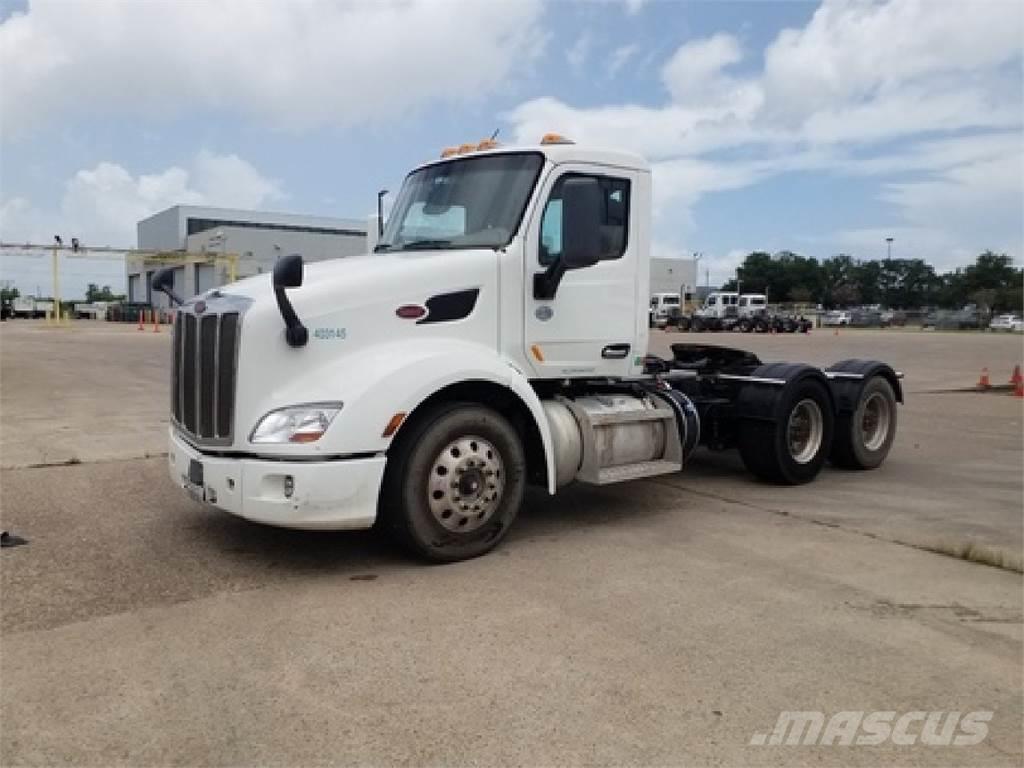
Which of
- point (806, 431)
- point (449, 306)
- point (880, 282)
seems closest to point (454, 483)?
point (449, 306)

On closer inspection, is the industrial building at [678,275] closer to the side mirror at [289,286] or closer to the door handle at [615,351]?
the door handle at [615,351]

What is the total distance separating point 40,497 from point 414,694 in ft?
16.3

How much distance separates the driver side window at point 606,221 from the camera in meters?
6.14

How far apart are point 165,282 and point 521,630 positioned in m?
4.17

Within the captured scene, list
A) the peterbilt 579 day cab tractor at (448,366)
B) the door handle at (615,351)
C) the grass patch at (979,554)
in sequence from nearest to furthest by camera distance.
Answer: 1. the peterbilt 579 day cab tractor at (448,366)
2. the grass patch at (979,554)
3. the door handle at (615,351)

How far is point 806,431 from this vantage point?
8.47m

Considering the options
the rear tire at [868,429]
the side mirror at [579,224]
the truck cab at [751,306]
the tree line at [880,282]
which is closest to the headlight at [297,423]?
the side mirror at [579,224]

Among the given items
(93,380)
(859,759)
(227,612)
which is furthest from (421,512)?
(93,380)

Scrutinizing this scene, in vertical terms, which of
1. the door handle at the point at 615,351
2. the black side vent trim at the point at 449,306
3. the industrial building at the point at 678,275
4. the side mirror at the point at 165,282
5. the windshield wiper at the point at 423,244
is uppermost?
the industrial building at the point at 678,275

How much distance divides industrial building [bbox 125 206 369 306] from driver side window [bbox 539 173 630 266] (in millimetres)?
41015

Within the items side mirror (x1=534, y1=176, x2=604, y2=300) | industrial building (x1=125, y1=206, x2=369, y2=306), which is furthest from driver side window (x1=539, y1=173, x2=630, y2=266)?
industrial building (x1=125, y1=206, x2=369, y2=306)

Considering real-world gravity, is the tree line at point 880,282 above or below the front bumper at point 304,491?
above

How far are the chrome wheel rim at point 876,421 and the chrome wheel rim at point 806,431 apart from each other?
48.4 inches

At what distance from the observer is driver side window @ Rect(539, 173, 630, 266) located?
20.2 feet
